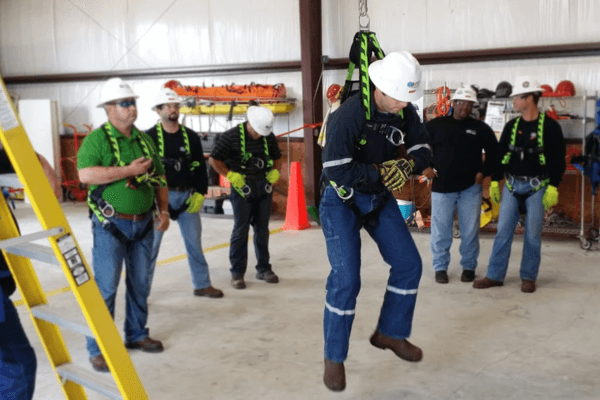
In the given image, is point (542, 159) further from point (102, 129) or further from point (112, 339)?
point (112, 339)

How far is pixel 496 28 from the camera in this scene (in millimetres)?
9781

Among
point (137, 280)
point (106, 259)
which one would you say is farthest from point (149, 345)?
point (106, 259)

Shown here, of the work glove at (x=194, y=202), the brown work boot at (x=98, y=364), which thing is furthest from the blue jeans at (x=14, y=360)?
the work glove at (x=194, y=202)

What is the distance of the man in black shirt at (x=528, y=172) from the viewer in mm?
6227

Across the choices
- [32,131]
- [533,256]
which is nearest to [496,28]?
[533,256]

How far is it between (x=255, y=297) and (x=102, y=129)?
2.66 metres

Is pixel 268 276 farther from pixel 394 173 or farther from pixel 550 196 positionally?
pixel 394 173

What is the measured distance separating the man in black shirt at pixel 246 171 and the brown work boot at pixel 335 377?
111 inches

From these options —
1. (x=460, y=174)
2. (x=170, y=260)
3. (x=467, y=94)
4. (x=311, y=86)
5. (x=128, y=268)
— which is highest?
(x=311, y=86)

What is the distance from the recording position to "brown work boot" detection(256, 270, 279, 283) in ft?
23.1

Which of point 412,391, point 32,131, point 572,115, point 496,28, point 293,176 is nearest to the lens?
point 412,391

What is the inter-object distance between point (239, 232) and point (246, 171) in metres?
0.68

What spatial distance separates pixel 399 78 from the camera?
3850 mm

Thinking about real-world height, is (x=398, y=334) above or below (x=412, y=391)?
above
